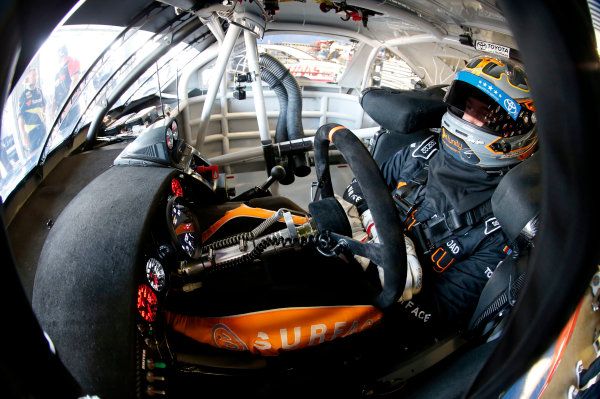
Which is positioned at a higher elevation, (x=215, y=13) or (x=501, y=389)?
(x=215, y=13)

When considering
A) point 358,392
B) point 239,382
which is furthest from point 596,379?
point 239,382

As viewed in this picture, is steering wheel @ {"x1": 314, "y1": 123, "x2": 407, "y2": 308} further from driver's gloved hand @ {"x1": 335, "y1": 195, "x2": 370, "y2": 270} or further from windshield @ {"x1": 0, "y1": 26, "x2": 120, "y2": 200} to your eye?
windshield @ {"x1": 0, "y1": 26, "x2": 120, "y2": 200}

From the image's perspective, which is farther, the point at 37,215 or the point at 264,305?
the point at 37,215

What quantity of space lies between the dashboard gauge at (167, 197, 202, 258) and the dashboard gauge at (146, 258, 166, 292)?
0.26 feet

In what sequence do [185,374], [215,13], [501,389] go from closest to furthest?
[501,389] < [185,374] < [215,13]

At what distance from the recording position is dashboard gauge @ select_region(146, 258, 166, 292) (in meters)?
0.86

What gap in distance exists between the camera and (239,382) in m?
1.00

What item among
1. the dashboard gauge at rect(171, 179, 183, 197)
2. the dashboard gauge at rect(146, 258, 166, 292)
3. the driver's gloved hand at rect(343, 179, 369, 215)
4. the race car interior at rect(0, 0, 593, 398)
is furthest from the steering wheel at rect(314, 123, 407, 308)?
the driver's gloved hand at rect(343, 179, 369, 215)

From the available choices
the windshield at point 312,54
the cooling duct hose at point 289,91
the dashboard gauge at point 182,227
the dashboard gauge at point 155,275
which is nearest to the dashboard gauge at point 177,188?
the dashboard gauge at point 182,227

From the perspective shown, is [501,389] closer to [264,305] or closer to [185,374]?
[264,305]

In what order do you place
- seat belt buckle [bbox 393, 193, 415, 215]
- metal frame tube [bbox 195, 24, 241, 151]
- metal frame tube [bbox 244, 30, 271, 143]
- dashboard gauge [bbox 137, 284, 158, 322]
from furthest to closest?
metal frame tube [bbox 244, 30, 271, 143] → metal frame tube [bbox 195, 24, 241, 151] → seat belt buckle [bbox 393, 193, 415, 215] → dashboard gauge [bbox 137, 284, 158, 322]

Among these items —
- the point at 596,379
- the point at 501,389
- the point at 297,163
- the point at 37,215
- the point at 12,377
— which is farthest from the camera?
the point at 297,163

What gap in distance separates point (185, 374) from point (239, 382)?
161 mm

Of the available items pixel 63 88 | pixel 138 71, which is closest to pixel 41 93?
pixel 63 88
